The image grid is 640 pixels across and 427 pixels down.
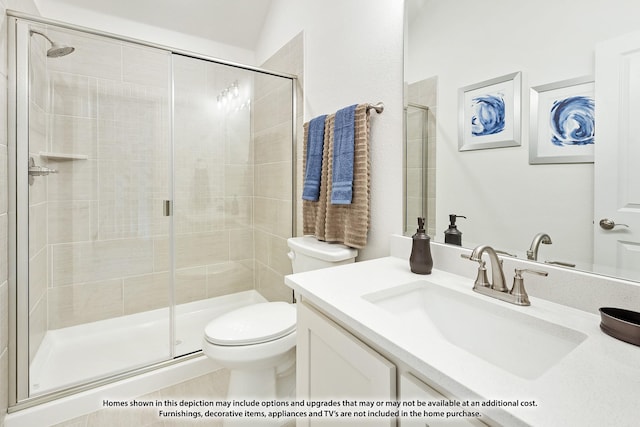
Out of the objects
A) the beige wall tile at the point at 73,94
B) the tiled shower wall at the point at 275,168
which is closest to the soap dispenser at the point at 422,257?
the tiled shower wall at the point at 275,168

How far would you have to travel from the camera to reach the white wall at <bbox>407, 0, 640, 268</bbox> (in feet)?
2.50

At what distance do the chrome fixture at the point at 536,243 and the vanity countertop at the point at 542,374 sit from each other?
13 cm

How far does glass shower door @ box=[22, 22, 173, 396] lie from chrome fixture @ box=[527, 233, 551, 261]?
182 centimetres

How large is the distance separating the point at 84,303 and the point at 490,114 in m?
Result: 2.46

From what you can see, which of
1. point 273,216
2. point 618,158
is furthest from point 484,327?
point 273,216

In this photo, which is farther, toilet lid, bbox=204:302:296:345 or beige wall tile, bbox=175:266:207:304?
beige wall tile, bbox=175:266:207:304

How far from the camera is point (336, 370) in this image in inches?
30.0

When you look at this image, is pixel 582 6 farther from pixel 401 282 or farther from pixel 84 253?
pixel 84 253

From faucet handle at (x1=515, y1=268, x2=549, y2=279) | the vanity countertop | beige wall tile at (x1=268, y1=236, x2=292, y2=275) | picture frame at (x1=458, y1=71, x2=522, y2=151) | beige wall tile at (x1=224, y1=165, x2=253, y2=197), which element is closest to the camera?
the vanity countertop

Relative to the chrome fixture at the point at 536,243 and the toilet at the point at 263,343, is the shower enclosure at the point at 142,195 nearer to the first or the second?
the toilet at the point at 263,343

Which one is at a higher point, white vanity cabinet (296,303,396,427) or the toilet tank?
the toilet tank

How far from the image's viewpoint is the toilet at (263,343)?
126 cm

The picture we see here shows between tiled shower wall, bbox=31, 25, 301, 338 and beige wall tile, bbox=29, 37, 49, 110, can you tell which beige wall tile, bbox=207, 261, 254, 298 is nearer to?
tiled shower wall, bbox=31, 25, 301, 338

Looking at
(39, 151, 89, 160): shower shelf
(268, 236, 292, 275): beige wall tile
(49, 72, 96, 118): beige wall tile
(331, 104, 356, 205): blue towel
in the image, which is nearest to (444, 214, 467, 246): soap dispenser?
(331, 104, 356, 205): blue towel
